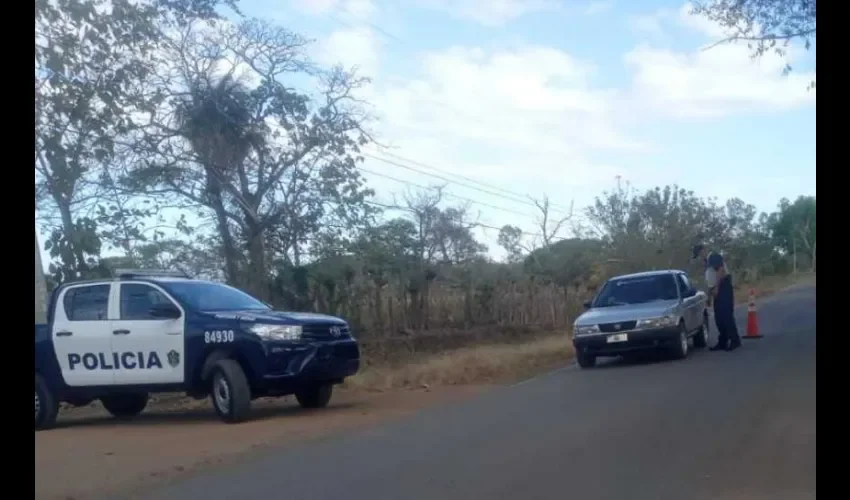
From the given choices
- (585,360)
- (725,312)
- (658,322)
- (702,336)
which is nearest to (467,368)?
(585,360)

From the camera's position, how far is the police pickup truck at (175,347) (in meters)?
12.3

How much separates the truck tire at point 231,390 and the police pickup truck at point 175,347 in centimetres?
1

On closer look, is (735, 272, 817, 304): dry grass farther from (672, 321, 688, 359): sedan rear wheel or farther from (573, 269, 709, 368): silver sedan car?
(672, 321, 688, 359): sedan rear wheel

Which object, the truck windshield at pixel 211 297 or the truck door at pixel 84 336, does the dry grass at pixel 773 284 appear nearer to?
the truck windshield at pixel 211 297

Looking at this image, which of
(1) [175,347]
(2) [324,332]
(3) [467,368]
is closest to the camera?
(1) [175,347]

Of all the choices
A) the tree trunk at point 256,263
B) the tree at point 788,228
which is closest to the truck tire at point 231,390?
the tree trunk at point 256,263

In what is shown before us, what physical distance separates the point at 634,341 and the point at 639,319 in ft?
1.26

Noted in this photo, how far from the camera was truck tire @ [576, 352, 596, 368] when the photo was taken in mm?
17486

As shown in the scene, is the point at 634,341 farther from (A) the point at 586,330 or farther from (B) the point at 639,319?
(A) the point at 586,330

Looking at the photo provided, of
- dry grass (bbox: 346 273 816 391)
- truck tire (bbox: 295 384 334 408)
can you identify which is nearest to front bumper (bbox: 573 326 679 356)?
dry grass (bbox: 346 273 816 391)

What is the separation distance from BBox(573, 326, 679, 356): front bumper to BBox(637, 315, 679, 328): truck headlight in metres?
0.07

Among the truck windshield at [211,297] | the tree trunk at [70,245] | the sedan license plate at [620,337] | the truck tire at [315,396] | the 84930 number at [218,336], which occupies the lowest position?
the truck tire at [315,396]

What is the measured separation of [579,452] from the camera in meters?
9.02
